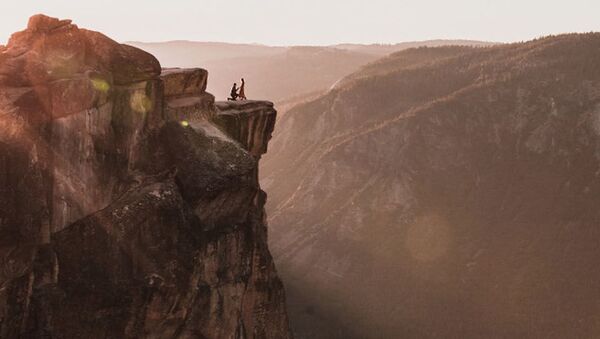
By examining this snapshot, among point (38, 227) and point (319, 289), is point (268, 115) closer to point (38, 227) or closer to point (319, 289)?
point (38, 227)

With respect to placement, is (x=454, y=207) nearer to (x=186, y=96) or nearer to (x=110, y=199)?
(x=186, y=96)

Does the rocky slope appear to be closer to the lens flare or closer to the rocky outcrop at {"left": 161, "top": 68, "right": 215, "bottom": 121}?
the rocky outcrop at {"left": 161, "top": 68, "right": 215, "bottom": 121}

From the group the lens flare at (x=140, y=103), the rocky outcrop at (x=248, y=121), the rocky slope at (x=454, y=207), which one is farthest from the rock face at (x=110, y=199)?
the rocky slope at (x=454, y=207)

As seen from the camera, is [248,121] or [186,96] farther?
[248,121]

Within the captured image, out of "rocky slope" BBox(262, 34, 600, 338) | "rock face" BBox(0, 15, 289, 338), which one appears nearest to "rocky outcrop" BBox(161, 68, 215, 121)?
"rock face" BBox(0, 15, 289, 338)

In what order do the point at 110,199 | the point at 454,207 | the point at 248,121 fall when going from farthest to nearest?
the point at 454,207 < the point at 248,121 < the point at 110,199

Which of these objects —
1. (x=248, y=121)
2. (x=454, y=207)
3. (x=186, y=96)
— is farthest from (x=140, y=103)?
(x=454, y=207)

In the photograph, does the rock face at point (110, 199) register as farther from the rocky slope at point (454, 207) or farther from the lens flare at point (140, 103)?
the rocky slope at point (454, 207)

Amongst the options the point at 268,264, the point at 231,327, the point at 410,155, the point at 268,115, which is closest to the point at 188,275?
the point at 231,327
